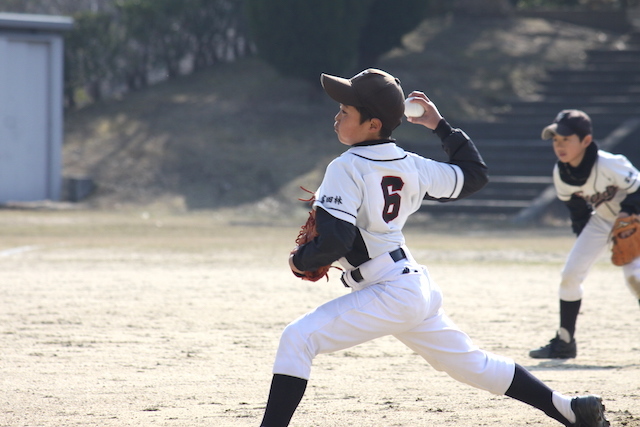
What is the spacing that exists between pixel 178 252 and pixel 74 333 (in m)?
5.24

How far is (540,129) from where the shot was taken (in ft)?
66.1

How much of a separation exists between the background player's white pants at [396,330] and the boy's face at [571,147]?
220 centimetres

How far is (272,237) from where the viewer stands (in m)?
13.6

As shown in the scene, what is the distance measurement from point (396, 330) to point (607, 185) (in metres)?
2.61

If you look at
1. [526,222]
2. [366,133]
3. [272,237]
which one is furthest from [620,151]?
[366,133]

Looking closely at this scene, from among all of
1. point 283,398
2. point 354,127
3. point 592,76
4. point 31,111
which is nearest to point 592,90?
point 592,76

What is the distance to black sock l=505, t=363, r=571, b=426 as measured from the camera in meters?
3.72

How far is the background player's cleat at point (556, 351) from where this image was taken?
5785 mm

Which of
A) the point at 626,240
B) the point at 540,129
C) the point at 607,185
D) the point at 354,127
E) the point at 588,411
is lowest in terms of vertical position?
the point at 540,129

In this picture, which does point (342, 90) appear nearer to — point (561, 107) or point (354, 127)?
A: point (354, 127)

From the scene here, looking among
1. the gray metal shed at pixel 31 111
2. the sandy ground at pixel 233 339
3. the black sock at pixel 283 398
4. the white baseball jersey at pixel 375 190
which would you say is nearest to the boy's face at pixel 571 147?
the sandy ground at pixel 233 339

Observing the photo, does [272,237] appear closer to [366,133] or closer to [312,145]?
[312,145]

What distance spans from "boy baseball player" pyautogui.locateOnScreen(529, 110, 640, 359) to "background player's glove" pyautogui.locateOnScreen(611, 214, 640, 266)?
46 millimetres

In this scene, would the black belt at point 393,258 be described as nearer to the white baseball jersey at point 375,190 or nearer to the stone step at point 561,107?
the white baseball jersey at point 375,190
